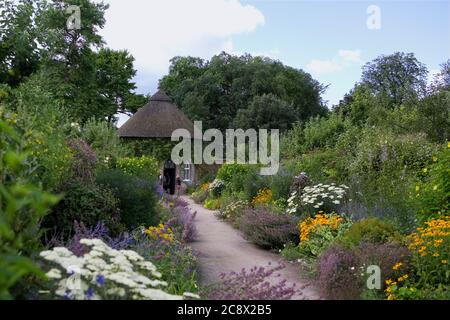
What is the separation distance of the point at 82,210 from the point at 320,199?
187 inches

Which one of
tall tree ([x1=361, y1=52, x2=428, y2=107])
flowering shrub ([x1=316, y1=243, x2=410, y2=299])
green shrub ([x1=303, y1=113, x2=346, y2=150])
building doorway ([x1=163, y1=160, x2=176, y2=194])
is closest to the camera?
flowering shrub ([x1=316, y1=243, x2=410, y2=299])

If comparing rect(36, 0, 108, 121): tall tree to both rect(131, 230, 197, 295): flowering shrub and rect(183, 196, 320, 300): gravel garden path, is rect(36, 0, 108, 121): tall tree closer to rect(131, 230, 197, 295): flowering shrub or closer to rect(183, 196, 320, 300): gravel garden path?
rect(183, 196, 320, 300): gravel garden path

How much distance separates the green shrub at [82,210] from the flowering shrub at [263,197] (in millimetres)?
5524

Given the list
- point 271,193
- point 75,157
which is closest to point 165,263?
point 75,157

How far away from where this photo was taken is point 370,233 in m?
6.63

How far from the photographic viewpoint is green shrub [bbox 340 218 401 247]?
6.54m

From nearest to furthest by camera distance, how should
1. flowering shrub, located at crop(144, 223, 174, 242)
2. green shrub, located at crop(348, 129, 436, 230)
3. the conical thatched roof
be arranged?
1. flowering shrub, located at crop(144, 223, 174, 242)
2. green shrub, located at crop(348, 129, 436, 230)
3. the conical thatched roof

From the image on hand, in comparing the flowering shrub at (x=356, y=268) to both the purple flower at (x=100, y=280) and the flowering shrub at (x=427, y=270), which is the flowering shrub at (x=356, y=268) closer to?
the flowering shrub at (x=427, y=270)

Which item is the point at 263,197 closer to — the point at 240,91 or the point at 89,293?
the point at 89,293

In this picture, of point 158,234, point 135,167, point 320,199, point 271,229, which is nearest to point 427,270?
point 158,234

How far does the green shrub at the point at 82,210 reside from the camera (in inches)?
256

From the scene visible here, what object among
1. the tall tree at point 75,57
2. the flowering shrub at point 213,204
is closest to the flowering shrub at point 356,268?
the flowering shrub at point 213,204

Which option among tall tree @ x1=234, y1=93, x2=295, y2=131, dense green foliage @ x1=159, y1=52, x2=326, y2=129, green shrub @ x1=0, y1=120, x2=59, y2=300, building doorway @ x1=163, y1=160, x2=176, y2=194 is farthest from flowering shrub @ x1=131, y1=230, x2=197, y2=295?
tall tree @ x1=234, y1=93, x2=295, y2=131

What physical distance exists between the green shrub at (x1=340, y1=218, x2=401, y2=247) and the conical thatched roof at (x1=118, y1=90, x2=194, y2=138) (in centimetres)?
1488
